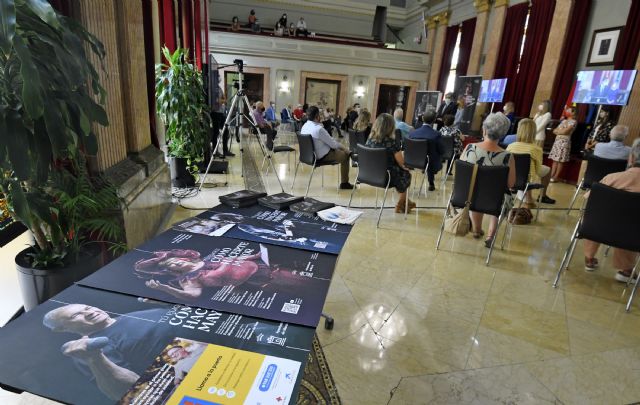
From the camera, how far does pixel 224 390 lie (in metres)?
0.71

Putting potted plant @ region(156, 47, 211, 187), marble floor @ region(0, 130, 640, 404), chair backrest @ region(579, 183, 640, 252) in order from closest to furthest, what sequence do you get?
marble floor @ region(0, 130, 640, 404), chair backrest @ region(579, 183, 640, 252), potted plant @ region(156, 47, 211, 187)

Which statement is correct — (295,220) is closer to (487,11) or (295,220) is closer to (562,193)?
(562,193)

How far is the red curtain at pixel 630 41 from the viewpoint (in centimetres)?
702

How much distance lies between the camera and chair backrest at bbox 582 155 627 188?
3.96 metres

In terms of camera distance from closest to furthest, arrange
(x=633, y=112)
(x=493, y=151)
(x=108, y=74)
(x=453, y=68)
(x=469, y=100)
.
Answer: (x=108, y=74), (x=493, y=151), (x=633, y=112), (x=469, y=100), (x=453, y=68)

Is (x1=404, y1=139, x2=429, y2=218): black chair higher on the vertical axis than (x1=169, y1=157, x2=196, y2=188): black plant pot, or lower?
higher

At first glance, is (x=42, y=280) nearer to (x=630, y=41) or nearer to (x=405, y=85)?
(x=630, y=41)

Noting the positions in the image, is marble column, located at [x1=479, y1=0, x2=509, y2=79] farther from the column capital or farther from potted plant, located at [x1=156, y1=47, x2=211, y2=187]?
potted plant, located at [x1=156, y1=47, x2=211, y2=187]


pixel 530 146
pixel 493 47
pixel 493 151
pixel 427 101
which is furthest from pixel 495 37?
pixel 493 151

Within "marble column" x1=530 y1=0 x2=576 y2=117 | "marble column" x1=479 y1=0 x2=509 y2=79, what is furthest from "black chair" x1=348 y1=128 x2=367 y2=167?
"marble column" x1=479 y1=0 x2=509 y2=79

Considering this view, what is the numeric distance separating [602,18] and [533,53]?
173cm

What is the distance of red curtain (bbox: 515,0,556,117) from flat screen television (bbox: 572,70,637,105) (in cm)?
253

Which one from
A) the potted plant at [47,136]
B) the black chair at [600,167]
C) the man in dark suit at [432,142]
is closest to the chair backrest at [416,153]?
the man in dark suit at [432,142]

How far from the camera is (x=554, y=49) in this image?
8688 millimetres
